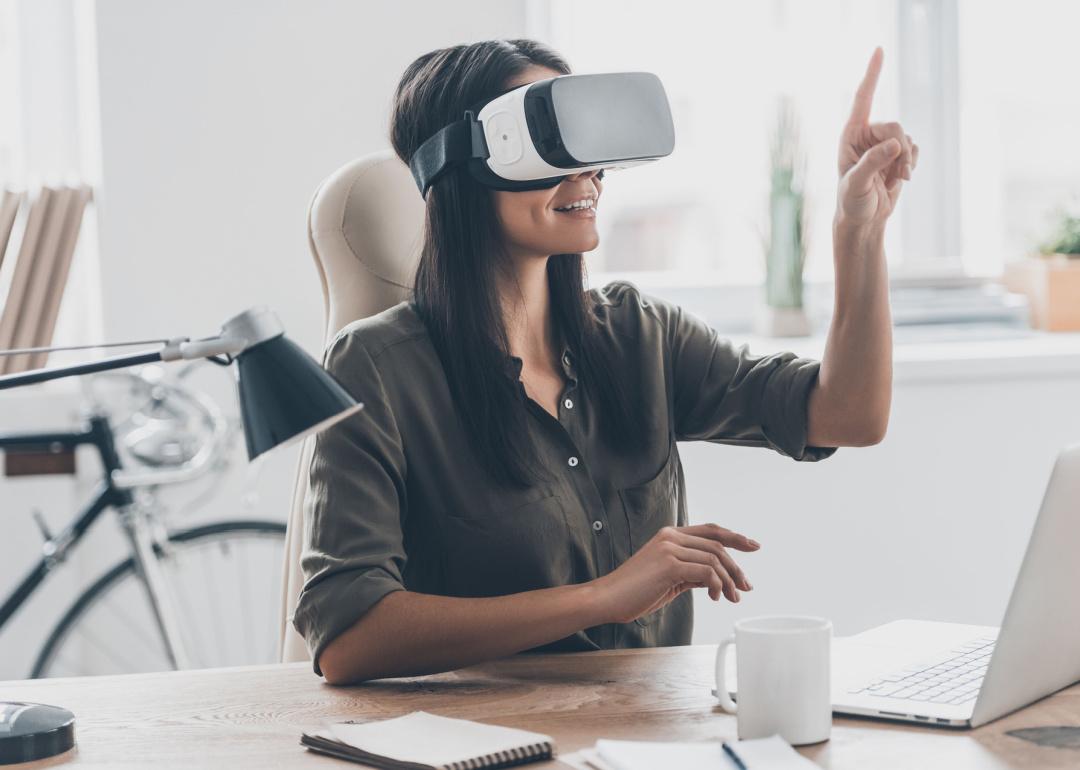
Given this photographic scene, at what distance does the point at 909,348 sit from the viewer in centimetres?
286

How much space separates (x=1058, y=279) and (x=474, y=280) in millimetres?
1855

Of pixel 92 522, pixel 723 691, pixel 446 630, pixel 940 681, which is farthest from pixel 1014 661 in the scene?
pixel 92 522

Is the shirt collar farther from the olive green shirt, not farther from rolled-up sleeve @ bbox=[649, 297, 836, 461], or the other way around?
rolled-up sleeve @ bbox=[649, 297, 836, 461]

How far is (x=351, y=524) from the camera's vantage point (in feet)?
4.34

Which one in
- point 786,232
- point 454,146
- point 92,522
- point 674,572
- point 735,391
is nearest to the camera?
point 674,572

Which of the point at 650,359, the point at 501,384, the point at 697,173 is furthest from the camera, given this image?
the point at 697,173

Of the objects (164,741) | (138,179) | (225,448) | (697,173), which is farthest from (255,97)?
(164,741)

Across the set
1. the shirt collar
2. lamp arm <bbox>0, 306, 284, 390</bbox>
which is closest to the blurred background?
the shirt collar

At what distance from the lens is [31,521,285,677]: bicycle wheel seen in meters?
2.74

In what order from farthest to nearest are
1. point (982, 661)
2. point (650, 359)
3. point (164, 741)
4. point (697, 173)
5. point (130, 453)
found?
point (697, 173), point (130, 453), point (650, 359), point (982, 661), point (164, 741)

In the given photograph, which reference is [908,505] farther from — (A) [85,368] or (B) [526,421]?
(A) [85,368]

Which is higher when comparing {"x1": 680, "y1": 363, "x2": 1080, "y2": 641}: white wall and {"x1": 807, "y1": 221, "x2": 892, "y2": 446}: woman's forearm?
{"x1": 807, "y1": 221, "x2": 892, "y2": 446}: woman's forearm

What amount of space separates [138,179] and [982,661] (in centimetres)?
198

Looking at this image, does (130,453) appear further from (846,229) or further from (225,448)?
(846,229)
